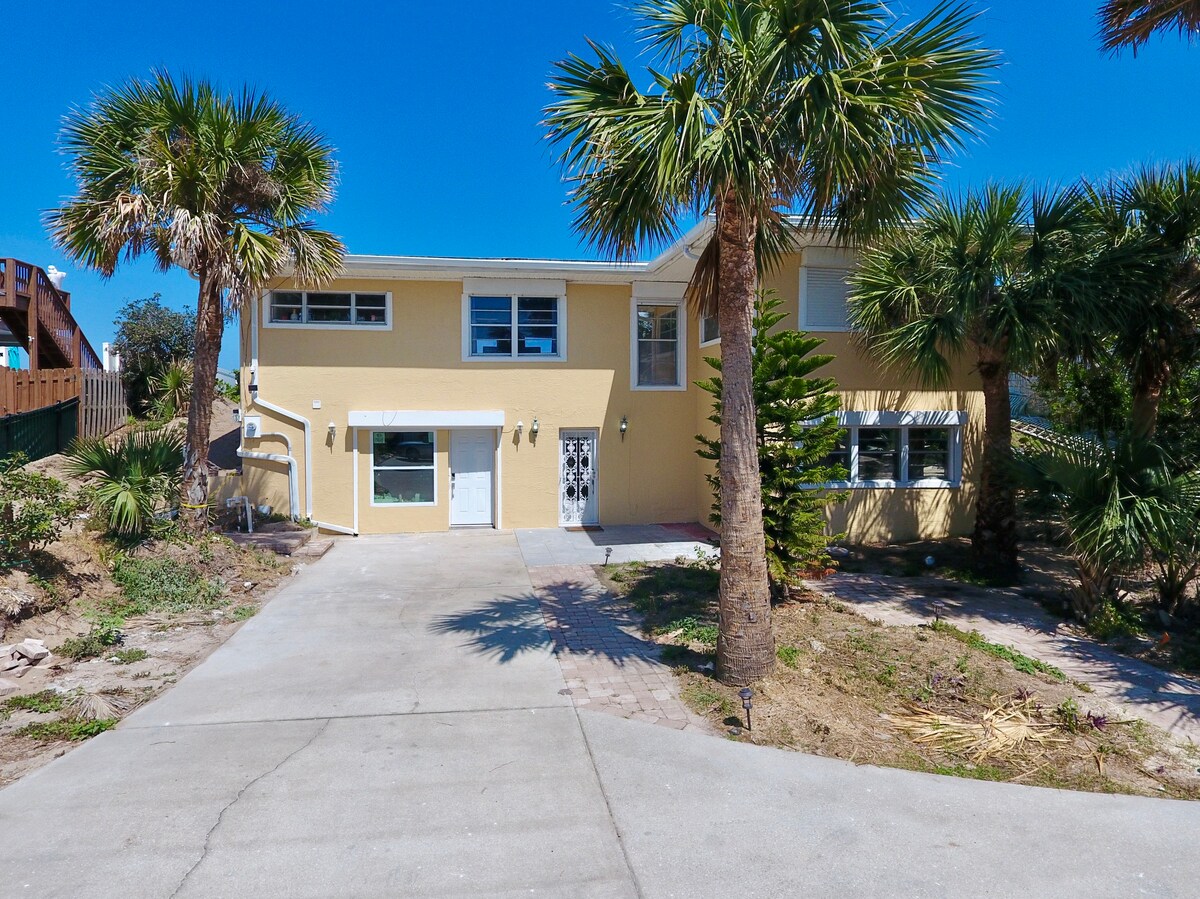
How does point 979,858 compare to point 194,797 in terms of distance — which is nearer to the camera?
point 979,858

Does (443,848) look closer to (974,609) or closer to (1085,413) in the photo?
(974,609)

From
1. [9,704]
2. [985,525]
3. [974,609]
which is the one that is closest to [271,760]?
[9,704]

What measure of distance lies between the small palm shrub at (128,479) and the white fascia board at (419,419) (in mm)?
3657

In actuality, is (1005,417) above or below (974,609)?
above

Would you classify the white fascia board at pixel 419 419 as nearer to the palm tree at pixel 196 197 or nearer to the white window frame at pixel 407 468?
the white window frame at pixel 407 468

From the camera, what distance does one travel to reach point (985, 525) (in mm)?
10211

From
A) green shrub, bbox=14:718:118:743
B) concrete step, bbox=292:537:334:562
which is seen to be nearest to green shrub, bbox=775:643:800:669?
green shrub, bbox=14:718:118:743

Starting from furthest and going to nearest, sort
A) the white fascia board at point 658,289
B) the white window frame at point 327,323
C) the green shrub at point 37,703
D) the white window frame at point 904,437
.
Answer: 1. the white fascia board at point 658,289
2. the white window frame at point 327,323
3. the white window frame at point 904,437
4. the green shrub at point 37,703

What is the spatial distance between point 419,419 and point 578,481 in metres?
3.24

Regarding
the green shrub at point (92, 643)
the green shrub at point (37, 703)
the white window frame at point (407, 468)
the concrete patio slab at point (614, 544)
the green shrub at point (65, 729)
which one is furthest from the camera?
the white window frame at point (407, 468)

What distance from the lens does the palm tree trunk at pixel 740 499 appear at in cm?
604

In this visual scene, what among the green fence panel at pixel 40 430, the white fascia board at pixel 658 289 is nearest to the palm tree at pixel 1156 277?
the white fascia board at pixel 658 289

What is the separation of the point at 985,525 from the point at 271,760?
9.20 meters

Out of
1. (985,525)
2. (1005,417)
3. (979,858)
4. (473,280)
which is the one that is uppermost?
(473,280)
